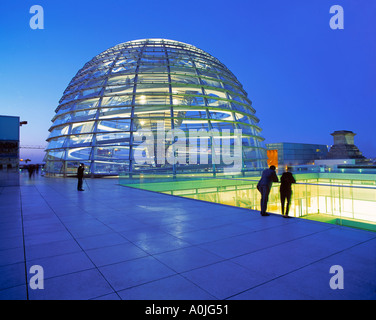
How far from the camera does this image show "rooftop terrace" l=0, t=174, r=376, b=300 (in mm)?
3053

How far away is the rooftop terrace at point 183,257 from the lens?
3053mm

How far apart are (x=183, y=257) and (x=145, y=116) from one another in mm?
19469

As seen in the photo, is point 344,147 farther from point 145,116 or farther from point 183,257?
point 183,257

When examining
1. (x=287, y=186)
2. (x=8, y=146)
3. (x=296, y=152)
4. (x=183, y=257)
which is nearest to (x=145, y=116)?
(x=8, y=146)

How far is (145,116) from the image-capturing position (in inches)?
882

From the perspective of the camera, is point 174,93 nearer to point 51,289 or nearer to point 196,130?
point 196,130

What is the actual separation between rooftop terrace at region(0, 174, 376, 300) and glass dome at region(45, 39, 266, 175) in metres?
14.3

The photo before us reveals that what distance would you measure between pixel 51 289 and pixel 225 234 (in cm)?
357

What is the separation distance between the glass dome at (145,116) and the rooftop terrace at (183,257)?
47.1 ft

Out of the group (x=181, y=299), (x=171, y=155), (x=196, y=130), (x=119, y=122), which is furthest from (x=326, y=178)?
(x=181, y=299)

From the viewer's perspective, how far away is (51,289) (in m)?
3.10

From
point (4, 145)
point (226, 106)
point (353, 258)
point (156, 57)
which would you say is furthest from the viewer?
point (156, 57)

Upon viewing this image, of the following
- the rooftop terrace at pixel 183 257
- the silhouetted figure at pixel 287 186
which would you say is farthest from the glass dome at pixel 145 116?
the rooftop terrace at pixel 183 257

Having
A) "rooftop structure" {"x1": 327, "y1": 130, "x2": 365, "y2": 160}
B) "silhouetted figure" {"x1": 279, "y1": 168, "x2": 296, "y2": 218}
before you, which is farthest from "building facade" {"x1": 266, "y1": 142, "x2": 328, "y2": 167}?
"silhouetted figure" {"x1": 279, "y1": 168, "x2": 296, "y2": 218}
